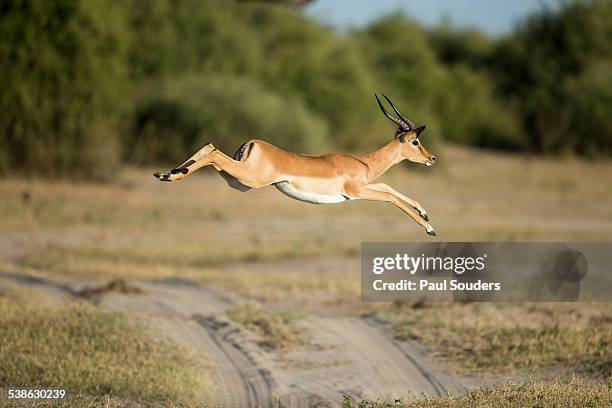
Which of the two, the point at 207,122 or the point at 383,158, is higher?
the point at 207,122

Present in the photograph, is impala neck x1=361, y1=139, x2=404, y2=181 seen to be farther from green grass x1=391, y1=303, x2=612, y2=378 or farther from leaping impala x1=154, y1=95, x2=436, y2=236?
green grass x1=391, y1=303, x2=612, y2=378

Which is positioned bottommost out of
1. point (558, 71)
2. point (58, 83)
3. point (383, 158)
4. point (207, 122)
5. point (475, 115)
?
point (383, 158)

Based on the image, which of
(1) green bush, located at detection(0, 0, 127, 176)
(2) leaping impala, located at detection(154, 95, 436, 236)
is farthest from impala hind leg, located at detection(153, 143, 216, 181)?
(1) green bush, located at detection(0, 0, 127, 176)

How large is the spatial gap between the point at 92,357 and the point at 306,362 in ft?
7.23

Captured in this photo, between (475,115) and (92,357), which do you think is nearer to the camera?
(92,357)

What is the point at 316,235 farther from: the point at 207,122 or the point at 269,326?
the point at 269,326

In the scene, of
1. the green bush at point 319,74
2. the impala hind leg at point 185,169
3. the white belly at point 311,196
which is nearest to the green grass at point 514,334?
the white belly at point 311,196

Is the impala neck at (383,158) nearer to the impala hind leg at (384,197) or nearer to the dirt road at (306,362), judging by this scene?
the impala hind leg at (384,197)

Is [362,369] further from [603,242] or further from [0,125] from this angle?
[0,125]

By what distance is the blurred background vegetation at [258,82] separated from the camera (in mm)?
25969

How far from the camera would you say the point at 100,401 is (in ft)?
28.7

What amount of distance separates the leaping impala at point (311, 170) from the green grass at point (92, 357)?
356 cm

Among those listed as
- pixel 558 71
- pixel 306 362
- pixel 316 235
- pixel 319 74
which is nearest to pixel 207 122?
pixel 319 74

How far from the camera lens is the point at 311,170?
639cm
